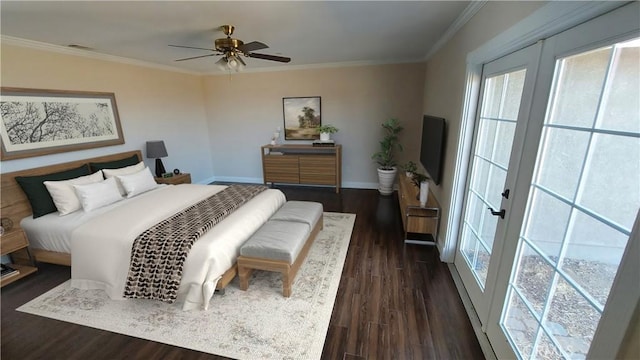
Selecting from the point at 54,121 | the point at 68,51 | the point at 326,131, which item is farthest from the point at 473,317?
the point at 68,51

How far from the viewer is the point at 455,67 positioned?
2607 millimetres

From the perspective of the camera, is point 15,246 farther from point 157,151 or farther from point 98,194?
point 157,151

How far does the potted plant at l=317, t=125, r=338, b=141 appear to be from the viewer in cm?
494

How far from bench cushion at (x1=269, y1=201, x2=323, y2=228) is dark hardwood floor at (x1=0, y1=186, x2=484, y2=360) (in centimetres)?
61

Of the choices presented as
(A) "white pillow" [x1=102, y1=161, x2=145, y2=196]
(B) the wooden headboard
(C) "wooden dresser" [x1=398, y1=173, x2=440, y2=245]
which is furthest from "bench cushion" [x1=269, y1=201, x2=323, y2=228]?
(B) the wooden headboard

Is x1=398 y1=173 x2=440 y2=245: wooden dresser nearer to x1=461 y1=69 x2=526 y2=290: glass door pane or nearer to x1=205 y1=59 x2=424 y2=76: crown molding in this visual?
x1=461 y1=69 x2=526 y2=290: glass door pane

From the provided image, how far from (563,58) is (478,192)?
1.23 metres

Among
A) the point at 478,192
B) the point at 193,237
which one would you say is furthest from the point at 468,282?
the point at 193,237

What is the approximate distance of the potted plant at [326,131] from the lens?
4.94 m

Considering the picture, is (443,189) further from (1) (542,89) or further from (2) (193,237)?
(2) (193,237)

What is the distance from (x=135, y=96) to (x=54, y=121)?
1.21 meters

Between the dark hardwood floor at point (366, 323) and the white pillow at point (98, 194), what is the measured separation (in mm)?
729

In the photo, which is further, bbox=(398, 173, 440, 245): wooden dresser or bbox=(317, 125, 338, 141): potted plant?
bbox=(317, 125, 338, 141): potted plant

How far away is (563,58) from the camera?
1.18m
